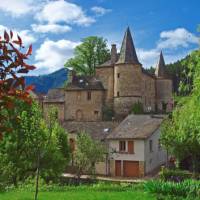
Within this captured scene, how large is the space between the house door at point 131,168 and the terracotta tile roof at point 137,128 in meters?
2.68

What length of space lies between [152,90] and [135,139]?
102 feet

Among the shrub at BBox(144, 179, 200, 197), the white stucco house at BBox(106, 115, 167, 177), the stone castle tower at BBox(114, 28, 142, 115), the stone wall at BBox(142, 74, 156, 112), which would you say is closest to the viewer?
the shrub at BBox(144, 179, 200, 197)

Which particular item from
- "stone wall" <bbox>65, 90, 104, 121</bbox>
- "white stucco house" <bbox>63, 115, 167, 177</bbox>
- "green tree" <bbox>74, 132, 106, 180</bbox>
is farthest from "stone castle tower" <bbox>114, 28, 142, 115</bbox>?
"green tree" <bbox>74, 132, 106, 180</bbox>

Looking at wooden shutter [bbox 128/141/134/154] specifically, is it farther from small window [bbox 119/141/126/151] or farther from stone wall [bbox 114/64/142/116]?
stone wall [bbox 114/64/142/116]

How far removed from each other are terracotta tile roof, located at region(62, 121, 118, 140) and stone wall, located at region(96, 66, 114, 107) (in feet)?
56.6

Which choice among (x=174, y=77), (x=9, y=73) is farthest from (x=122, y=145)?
(x=174, y=77)

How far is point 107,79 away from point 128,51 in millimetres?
5576

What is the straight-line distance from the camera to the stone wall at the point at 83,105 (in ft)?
212

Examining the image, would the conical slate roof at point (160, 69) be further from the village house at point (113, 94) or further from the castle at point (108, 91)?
the castle at point (108, 91)

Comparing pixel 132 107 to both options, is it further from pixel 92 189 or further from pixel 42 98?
pixel 92 189

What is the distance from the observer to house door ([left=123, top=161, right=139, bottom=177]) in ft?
137

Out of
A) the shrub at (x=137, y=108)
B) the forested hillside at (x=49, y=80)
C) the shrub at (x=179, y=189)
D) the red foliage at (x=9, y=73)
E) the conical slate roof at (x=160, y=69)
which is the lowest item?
the shrub at (x=179, y=189)

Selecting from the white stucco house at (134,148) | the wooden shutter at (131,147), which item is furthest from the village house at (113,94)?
the wooden shutter at (131,147)

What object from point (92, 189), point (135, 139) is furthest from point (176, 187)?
point (135, 139)
